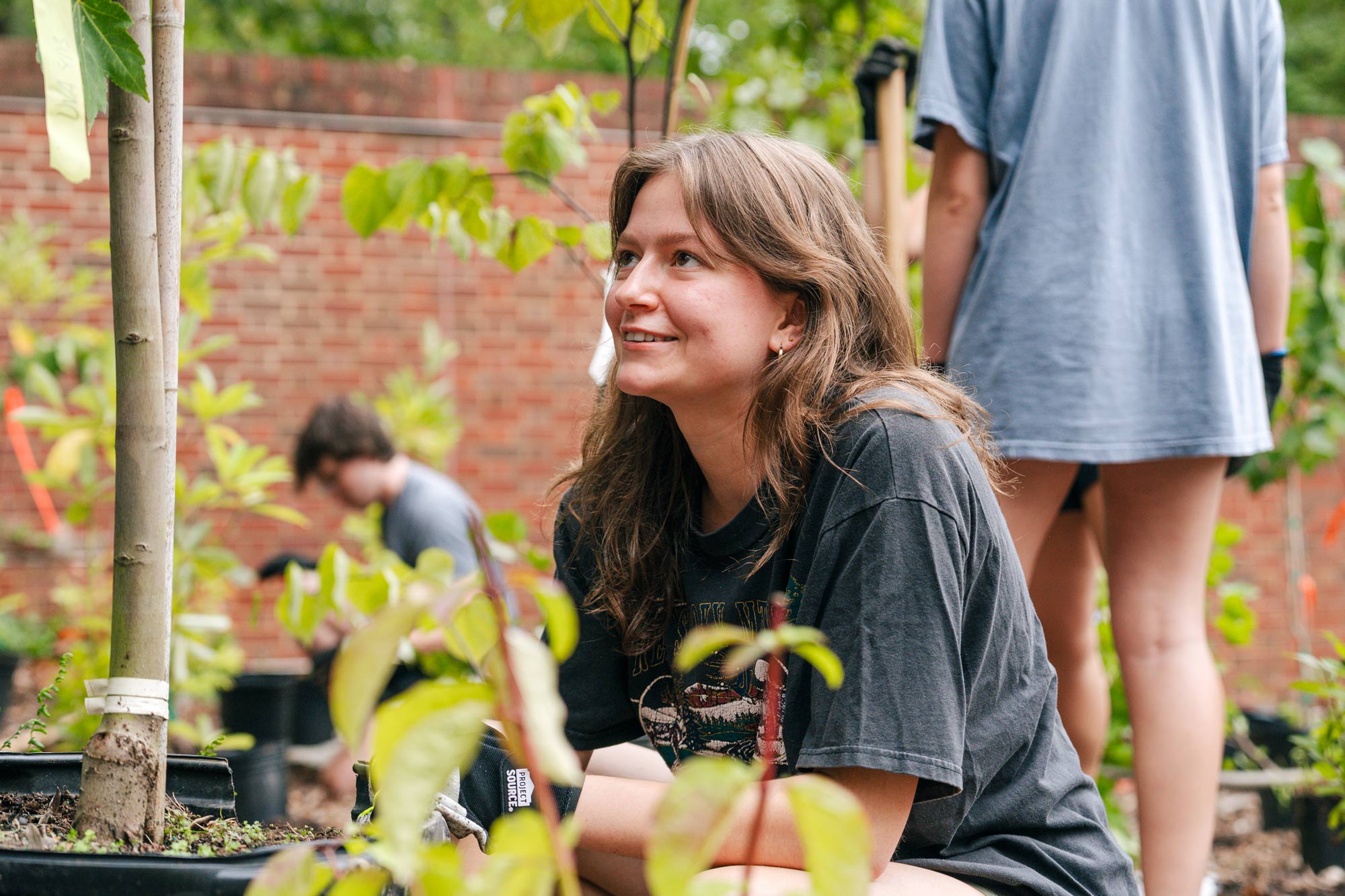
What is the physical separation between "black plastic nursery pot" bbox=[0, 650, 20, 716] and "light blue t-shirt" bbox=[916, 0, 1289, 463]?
3590 mm

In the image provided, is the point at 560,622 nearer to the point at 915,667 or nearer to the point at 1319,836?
the point at 915,667

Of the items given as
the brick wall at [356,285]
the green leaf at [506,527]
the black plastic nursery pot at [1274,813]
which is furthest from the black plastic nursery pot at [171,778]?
the brick wall at [356,285]

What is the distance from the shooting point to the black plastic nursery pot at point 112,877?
2.37 ft

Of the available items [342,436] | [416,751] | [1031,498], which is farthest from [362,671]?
[342,436]

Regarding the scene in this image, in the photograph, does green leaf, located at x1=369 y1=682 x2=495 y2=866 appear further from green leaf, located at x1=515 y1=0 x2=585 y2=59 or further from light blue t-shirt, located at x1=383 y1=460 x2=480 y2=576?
light blue t-shirt, located at x1=383 y1=460 x2=480 y2=576

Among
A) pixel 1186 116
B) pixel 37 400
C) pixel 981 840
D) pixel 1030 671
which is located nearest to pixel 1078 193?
pixel 1186 116

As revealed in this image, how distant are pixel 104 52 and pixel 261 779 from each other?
2.79 meters

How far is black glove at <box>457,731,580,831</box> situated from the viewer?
3.82ft

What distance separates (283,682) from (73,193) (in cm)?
225

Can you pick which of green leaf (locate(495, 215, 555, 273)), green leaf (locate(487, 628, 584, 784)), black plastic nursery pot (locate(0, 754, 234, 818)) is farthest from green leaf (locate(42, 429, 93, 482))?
green leaf (locate(487, 628, 584, 784))

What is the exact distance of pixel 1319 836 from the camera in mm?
2721

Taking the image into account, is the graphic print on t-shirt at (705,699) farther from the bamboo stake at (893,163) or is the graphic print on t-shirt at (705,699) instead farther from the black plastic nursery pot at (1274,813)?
the black plastic nursery pot at (1274,813)

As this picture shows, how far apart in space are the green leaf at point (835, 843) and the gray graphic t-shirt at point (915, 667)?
0.50m

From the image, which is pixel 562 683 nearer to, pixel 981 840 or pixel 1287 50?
pixel 981 840
